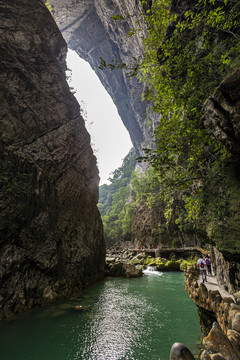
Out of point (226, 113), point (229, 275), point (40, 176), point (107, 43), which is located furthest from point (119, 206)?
point (226, 113)

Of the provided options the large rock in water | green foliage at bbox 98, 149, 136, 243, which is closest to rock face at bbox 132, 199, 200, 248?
green foliage at bbox 98, 149, 136, 243

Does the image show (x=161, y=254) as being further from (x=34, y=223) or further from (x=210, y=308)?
(x=210, y=308)

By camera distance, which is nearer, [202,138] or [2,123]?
[202,138]

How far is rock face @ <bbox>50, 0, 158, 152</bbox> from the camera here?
44219mm

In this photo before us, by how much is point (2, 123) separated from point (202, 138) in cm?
1180

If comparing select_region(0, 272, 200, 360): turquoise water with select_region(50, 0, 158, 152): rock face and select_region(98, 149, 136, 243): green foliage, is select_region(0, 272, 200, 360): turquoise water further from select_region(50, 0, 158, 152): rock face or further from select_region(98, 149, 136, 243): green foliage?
select_region(50, 0, 158, 152): rock face

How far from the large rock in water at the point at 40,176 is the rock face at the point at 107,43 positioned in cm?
3099

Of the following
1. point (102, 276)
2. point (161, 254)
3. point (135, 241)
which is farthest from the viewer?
point (135, 241)

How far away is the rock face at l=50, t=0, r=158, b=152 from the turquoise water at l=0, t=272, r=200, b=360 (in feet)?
149

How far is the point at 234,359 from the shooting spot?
90.1 inches

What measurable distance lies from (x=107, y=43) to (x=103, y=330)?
254 ft

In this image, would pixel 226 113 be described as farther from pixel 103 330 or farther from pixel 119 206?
pixel 119 206

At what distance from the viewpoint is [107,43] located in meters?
62.5

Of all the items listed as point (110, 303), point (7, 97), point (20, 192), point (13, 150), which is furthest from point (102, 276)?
point (7, 97)
